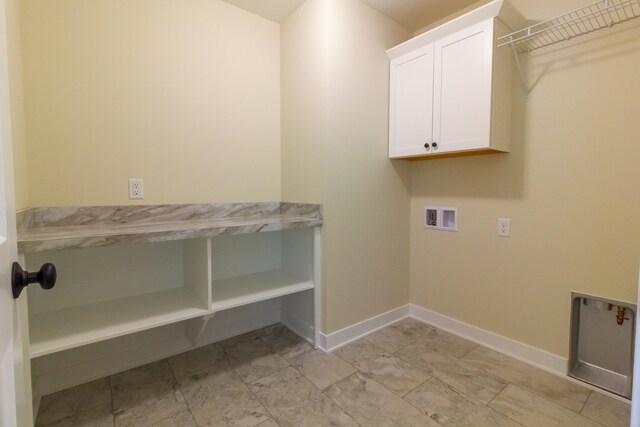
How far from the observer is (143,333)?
188 cm

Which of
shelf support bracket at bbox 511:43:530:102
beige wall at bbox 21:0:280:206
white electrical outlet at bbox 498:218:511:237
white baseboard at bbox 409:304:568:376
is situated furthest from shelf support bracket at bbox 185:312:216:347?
shelf support bracket at bbox 511:43:530:102

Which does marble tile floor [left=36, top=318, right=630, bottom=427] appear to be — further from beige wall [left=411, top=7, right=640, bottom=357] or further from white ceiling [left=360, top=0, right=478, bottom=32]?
white ceiling [left=360, top=0, right=478, bottom=32]

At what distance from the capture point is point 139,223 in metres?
1.77

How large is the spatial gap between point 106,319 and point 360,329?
5.27 ft

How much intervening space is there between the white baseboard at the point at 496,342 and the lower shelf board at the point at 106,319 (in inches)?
69.7

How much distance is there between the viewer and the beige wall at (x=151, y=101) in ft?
5.08

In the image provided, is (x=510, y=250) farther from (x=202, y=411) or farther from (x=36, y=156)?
(x=36, y=156)

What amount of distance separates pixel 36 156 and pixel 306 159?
150 centimetres

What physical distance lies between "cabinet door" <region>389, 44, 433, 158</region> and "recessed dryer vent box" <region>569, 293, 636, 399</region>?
134cm

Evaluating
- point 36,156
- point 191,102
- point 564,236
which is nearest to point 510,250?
point 564,236

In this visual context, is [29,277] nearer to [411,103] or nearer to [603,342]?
[411,103]

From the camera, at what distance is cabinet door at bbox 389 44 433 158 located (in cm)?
202

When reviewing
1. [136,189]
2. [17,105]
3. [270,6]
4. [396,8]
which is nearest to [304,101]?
[270,6]

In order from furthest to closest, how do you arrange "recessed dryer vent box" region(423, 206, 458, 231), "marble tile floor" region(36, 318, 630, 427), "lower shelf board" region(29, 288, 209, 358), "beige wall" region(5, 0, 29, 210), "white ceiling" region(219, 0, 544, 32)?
1. "recessed dryer vent box" region(423, 206, 458, 231)
2. "white ceiling" region(219, 0, 544, 32)
3. "marble tile floor" region(36, 318, 630, 427)
4. "lower shelf board" region(29, 288, 209, 358)
5. "beige wall" region(5, 0, 29, 210)
